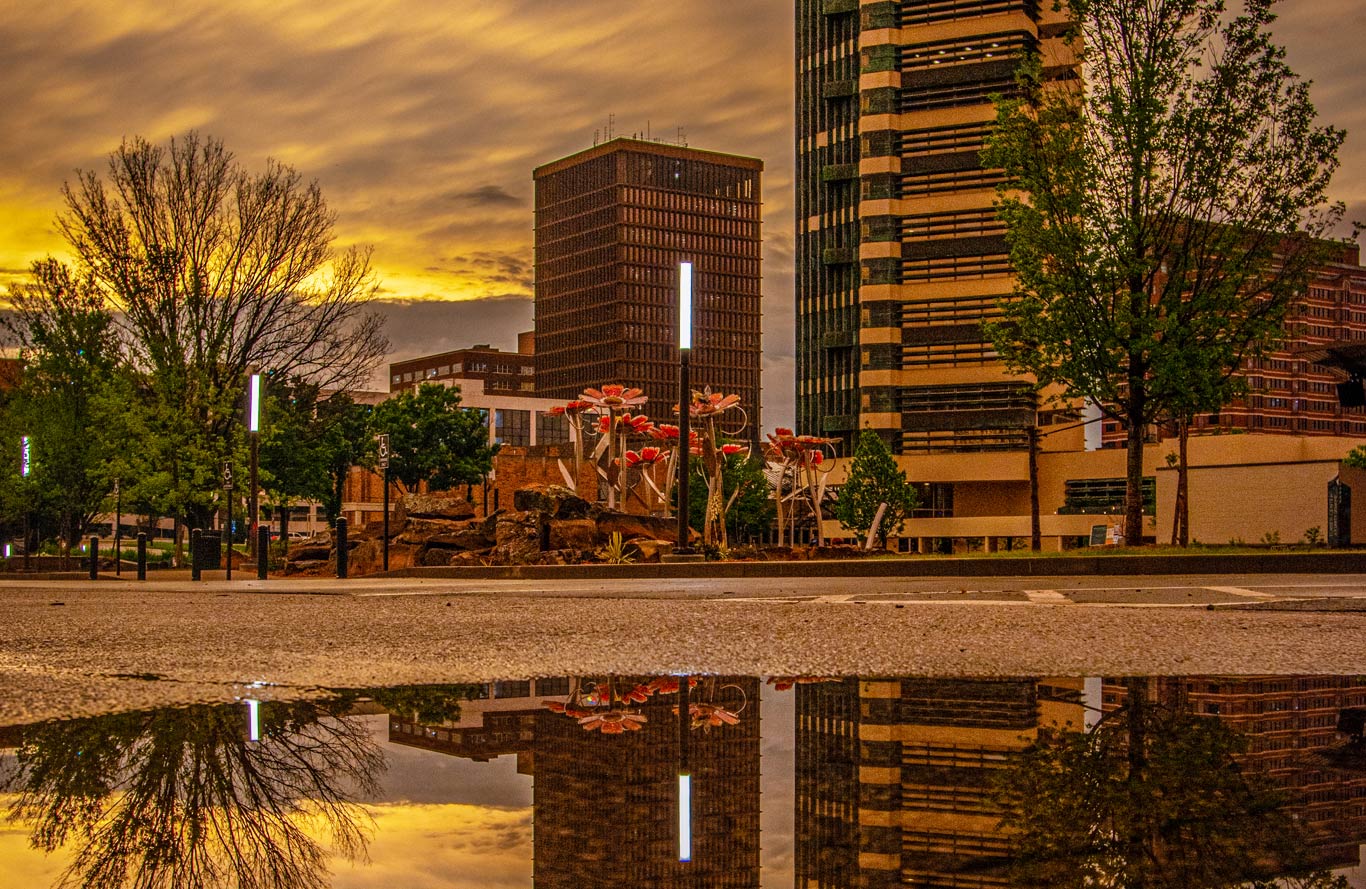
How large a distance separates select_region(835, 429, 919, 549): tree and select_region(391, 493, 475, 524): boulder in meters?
37.9

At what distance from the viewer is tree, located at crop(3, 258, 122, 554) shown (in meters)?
44.9

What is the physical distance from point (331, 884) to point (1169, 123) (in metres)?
27.6

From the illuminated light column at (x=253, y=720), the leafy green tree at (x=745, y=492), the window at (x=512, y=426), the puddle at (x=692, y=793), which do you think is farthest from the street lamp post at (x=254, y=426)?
the window at (x=512, y=426)

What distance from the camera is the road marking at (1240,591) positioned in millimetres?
13164

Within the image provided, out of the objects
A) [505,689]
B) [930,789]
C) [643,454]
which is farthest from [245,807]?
[643,454]

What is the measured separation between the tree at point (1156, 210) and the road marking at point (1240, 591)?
11.6 m

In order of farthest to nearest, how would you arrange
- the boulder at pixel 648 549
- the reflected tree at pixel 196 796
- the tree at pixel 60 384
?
the tree at pixel 60 384 < the boulder at pixel 648 549 < the reflected tree at pixel 196 796

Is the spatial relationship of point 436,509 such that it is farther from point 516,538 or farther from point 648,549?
point 648,549

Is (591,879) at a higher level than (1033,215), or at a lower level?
lower

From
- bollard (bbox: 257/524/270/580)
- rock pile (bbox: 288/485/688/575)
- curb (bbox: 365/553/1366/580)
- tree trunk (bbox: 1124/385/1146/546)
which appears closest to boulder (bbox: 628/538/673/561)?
rock pile (bbox: 288/485/688/575)

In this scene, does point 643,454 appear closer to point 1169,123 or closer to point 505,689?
point 1169,123

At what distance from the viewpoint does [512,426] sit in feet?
575

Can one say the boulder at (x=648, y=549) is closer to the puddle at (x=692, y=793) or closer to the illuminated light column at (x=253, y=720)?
the illuminated light column at (x=253, y=720)

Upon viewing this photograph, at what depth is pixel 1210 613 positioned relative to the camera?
1051cm
